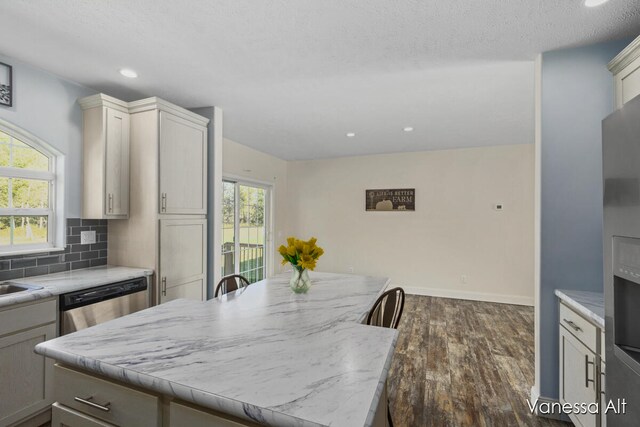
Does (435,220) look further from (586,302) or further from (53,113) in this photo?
(53,113)

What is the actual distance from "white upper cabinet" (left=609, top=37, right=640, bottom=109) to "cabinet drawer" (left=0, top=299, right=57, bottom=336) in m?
3.69

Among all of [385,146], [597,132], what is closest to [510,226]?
[385,146]

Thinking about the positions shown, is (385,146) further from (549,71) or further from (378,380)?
Result: (378,380)

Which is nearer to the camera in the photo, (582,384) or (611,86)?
(582,384)

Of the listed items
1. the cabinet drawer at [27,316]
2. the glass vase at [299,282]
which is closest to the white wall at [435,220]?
the glass vase at [299,282]

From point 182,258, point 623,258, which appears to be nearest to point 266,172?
point 182,258

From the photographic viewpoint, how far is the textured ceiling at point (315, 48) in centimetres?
170

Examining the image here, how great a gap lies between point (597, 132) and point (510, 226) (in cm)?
327

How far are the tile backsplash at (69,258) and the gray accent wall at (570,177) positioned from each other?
3.59 meters

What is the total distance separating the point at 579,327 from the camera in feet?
5.78

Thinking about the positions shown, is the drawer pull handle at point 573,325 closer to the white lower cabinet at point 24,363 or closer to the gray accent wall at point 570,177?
the gray accent wall at point 570,177

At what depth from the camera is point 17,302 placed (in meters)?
1.81

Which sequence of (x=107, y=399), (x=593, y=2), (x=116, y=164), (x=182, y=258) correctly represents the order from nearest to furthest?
1. (x=107, y=399)
2. (x=593, y=2)
3. (x=116, y=164)
4. (x=182, y=258)

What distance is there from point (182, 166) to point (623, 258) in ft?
9.96
